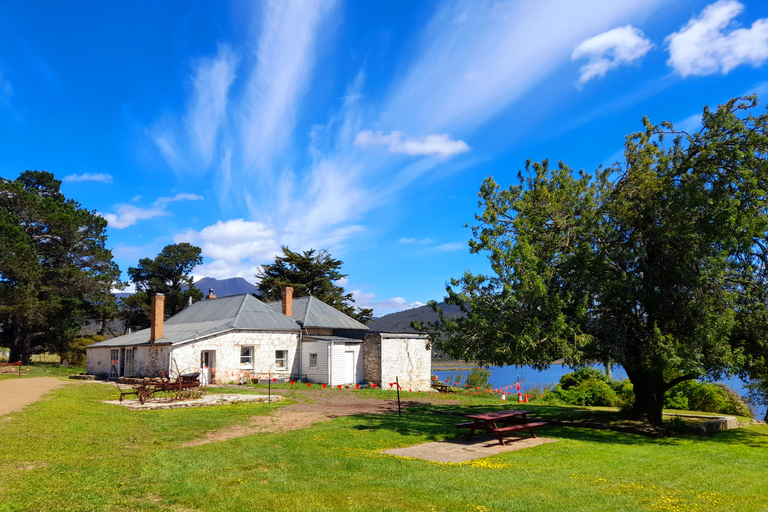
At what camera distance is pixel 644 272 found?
14055 millimetres

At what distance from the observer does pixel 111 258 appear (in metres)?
46.1

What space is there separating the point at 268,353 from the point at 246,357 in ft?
4.11

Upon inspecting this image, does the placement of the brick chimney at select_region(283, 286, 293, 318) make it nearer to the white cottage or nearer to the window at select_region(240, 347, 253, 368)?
the white cottage

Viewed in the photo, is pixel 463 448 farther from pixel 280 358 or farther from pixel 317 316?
pixel 317 316

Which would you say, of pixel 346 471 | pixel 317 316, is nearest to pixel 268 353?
pixel 317 316

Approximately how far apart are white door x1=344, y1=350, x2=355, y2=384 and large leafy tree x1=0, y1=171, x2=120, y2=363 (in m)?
24.1

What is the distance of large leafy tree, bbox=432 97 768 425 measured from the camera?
12688 mm

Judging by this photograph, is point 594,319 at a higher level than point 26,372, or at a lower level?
higher

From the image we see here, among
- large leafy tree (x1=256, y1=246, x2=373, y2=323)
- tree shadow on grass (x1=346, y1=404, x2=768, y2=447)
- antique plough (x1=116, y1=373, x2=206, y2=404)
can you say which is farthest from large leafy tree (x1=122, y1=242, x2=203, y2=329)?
tree shadow on grass (x1=346, y1=404, x2=768, y2=447)

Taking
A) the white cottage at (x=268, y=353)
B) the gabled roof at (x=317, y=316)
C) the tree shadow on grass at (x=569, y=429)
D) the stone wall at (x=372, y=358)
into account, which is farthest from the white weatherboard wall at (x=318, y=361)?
the tree shadow on grass at (x=569, y=429)

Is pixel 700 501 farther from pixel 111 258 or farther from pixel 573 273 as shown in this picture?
pixel 111 258

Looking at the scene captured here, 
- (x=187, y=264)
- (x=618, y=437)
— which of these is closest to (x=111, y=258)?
(x=187, y=264)

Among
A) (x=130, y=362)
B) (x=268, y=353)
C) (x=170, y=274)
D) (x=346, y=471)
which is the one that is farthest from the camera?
(x=170, y=274)

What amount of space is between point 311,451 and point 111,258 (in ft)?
139
